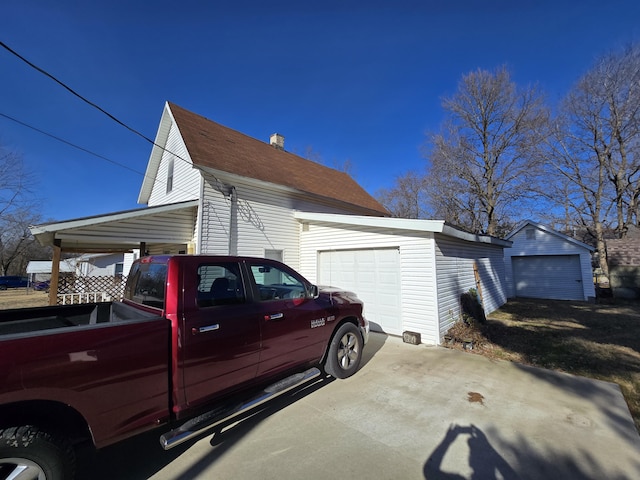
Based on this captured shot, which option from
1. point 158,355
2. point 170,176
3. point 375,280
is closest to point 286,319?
point 158,355

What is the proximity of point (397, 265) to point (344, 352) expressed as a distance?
11.6ft

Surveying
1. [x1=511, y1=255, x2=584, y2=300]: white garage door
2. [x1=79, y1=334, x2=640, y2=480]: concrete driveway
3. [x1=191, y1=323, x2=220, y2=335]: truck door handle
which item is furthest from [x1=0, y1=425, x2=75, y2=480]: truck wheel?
[x1=511, y1=255, x2=584, y2=300]: white garage door

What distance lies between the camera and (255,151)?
11.8 metres

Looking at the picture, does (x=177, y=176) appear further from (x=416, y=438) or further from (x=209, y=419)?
(x=416, y=438)

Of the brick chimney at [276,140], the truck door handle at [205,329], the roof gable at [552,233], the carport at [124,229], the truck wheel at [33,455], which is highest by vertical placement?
the brick chimney at [276,140]

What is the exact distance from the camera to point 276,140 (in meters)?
14.7

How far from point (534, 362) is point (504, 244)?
326 inches

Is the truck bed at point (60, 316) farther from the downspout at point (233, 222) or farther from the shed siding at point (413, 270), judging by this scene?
the shed siding at point (413, 270)

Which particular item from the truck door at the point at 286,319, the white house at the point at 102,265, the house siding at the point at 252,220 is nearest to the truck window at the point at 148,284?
the truck door at the point at 286,319

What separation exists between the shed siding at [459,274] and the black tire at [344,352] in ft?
9.62

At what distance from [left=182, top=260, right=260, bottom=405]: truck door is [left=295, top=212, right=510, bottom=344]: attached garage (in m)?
4.93

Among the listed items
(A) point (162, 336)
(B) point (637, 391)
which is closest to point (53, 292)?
(A) point (162, 336)

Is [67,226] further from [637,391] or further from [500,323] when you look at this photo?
[500,323]

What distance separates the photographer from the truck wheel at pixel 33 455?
5.83 ft
